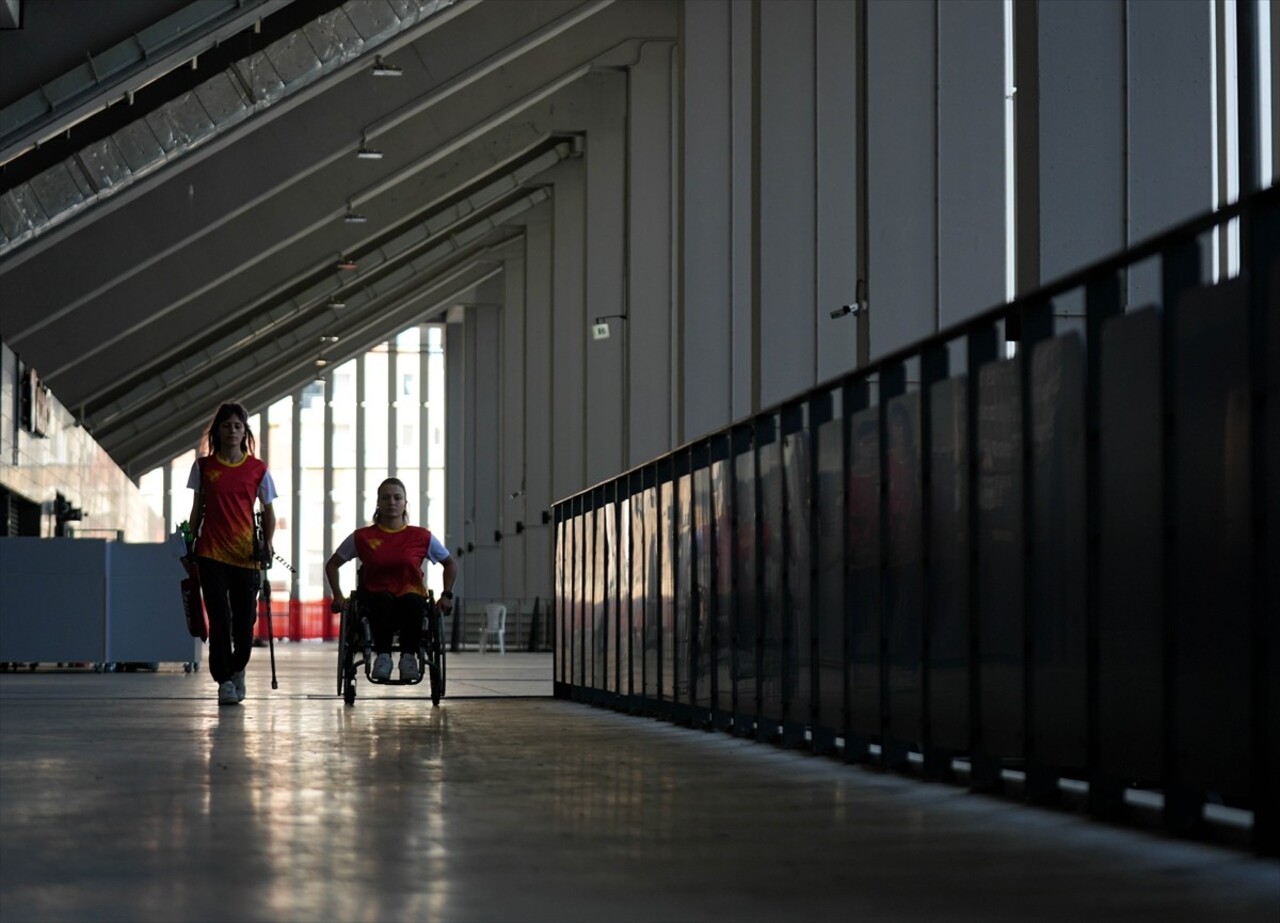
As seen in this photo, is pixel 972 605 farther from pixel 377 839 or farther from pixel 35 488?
pixel 35 488

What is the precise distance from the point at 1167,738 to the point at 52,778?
3297 mm

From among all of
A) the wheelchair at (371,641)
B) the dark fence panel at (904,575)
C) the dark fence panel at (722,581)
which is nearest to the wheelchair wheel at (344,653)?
the wheelchair at (371,641)

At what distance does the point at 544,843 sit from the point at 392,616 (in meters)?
6.56

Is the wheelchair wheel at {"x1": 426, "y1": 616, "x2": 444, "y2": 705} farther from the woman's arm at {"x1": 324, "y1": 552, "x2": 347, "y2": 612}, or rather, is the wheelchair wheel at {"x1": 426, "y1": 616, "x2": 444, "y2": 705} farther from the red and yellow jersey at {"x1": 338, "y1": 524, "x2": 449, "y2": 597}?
the woman's arm at {"x1": 324, "y1": 552, "x2": 347, "y2": 612}

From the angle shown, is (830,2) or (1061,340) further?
(830,2)

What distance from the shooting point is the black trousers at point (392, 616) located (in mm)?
10453

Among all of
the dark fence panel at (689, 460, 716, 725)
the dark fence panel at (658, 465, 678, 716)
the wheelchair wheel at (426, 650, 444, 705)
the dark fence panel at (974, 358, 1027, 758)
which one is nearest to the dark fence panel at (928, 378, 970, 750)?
the dark fence panel at (974, 358, 1027, 758)

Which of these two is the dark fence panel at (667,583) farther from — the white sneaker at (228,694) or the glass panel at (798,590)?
the white sneaker at (228,694)

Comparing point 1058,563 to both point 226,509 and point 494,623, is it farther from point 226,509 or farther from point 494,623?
point 494,623

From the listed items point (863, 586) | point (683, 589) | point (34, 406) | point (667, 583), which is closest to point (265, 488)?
point (667, 583)

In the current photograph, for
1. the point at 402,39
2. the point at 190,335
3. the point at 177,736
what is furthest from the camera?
the point at 190,335

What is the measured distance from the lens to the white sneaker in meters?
10.7

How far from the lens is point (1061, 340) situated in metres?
5.04

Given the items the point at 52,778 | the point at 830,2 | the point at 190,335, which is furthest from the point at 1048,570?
the point at 190,335
